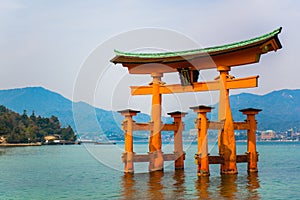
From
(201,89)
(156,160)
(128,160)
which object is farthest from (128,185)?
(201,89)

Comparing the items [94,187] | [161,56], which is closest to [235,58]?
[161,56]

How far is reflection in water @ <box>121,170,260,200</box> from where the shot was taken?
18.5 metres

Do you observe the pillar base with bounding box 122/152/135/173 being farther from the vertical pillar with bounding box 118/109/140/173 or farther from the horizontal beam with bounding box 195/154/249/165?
the horizontal beam with bounding box 195/154/249/165

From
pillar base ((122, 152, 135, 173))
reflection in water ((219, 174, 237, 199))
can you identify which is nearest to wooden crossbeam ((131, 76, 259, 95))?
pillar base ((122, 152, 135, 173))

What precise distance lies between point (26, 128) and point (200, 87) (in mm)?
108275

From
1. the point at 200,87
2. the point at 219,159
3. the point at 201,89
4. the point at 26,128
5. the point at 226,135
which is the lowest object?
the point at 219,159

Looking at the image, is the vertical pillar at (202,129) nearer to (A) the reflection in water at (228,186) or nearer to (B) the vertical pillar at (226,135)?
(B) the vertical pillar at (226,135)

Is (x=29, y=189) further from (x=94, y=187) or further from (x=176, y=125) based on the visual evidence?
(x=176, y=125)

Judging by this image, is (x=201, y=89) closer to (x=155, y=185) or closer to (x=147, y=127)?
(x=147, y=127)

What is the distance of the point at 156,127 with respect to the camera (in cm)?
2655

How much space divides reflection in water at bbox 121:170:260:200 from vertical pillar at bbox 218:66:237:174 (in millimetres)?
620

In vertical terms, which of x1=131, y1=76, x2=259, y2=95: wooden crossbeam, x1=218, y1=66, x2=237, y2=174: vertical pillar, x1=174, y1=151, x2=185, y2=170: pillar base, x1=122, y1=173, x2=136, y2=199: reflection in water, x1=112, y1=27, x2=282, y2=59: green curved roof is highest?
x1=112, y1=27, x2=282, y2=59: green curved roof

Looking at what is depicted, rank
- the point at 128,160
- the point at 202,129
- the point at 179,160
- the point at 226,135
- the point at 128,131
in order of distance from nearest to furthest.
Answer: the point at 202,129 → the point at 226,135 → the point at 128,131 → the point at 128,160 → the point at 179,160

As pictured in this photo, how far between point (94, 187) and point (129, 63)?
25.6ft
